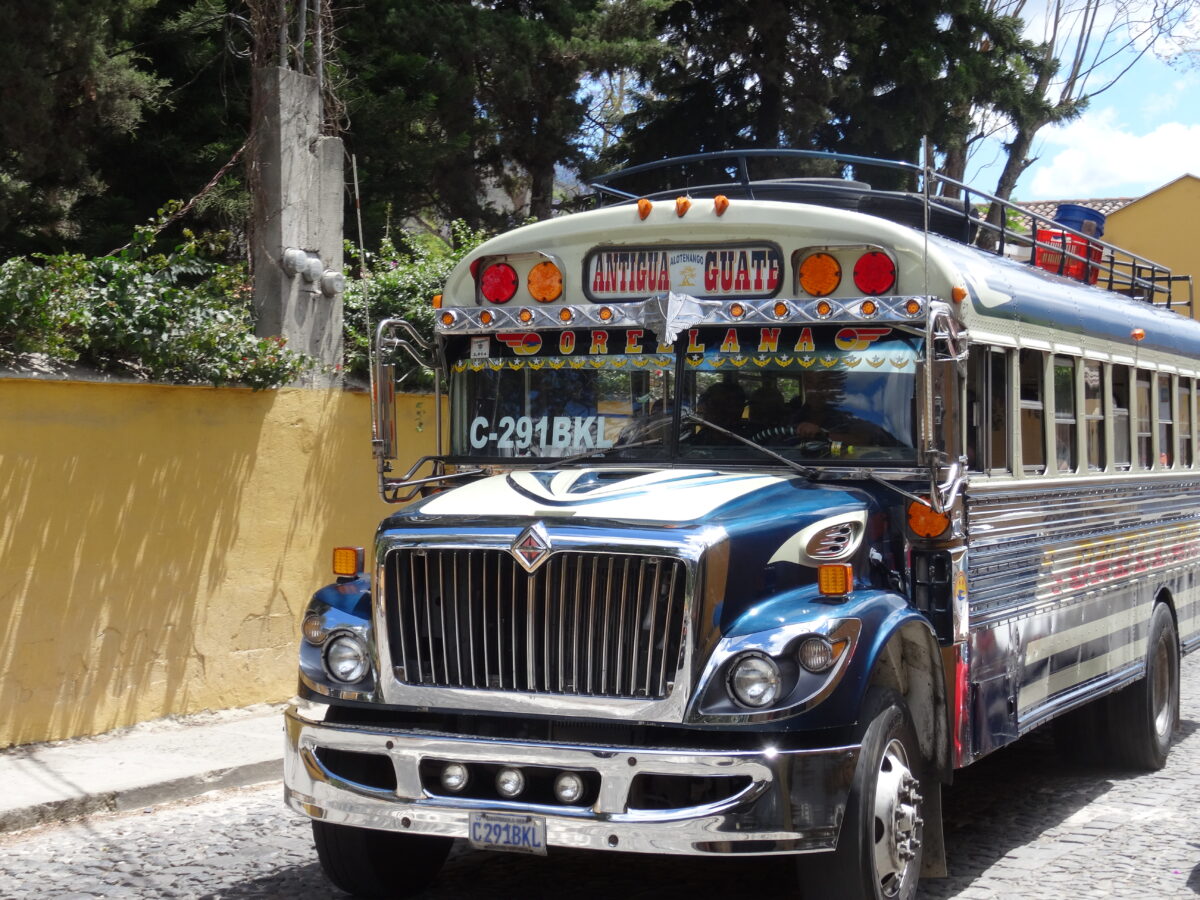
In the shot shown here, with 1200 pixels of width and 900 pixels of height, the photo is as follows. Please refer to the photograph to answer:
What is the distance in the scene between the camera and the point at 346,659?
541 centimetres

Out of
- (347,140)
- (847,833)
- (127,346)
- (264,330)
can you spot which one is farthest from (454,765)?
(347,140)

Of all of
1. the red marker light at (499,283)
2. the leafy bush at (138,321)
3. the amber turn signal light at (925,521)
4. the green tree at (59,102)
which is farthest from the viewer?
the green tree at (59,102)

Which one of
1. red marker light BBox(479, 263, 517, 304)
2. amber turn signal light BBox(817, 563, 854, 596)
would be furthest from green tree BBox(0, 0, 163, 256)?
Result: amber turn signal light BBox(817, 563, 854, 596)

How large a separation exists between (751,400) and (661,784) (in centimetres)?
175

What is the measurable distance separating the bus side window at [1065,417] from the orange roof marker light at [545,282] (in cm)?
260

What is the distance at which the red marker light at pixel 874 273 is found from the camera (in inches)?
233

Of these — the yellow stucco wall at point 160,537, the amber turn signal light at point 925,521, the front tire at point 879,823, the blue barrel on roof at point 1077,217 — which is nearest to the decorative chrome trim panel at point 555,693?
the front tire at point 879,823

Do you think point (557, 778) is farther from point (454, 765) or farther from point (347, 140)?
point (347, 140)

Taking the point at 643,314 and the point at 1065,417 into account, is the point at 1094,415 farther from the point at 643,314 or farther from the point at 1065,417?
the point at 643,314

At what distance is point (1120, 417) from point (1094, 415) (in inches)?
22.8

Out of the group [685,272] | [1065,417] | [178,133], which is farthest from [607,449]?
[178,133]

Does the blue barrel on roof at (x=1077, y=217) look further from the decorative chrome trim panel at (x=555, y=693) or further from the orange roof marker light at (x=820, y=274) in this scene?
the decorative chrome trim panel at (x=555, y=693)

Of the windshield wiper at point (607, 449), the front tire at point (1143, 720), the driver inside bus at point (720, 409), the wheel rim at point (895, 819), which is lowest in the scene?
the front tire at point (1143, 720)

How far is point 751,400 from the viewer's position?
598 cm
